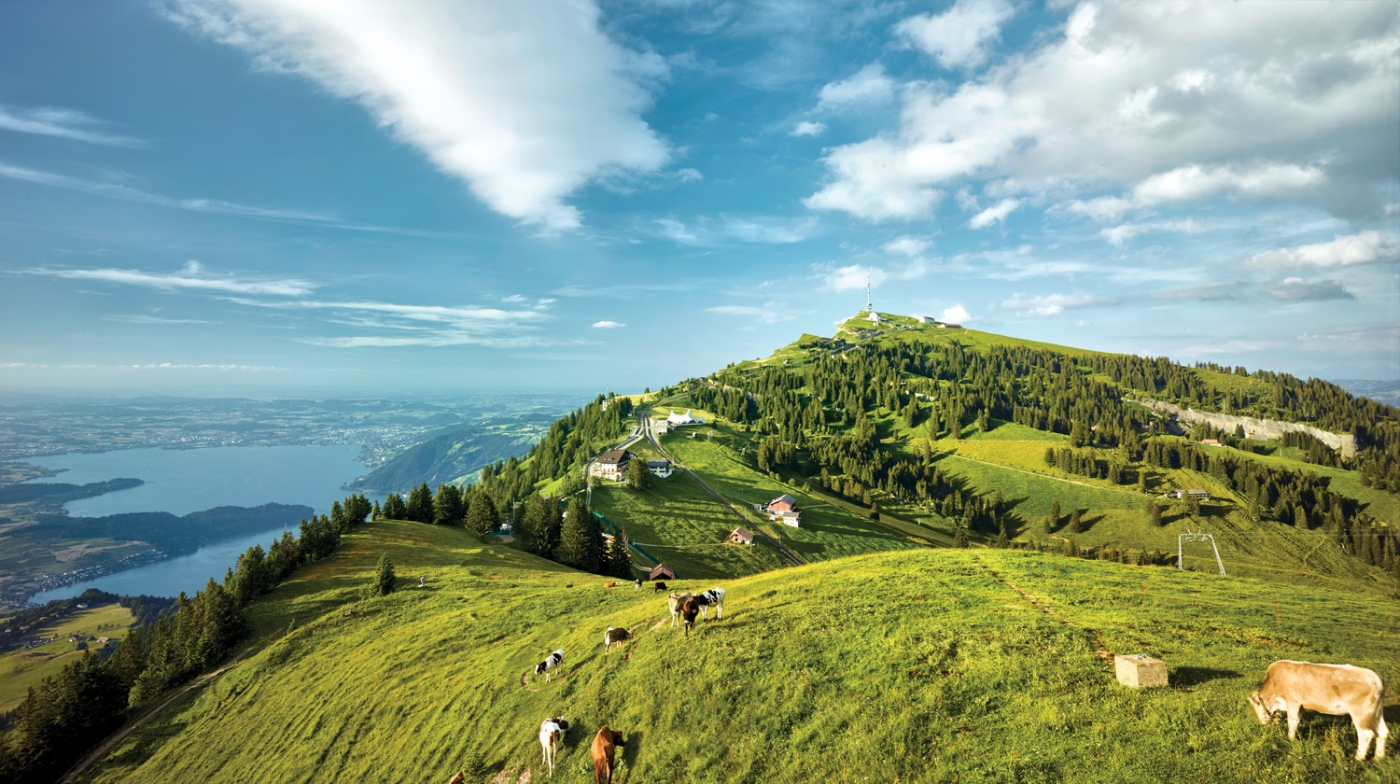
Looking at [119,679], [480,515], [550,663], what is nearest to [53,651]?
[480,515]

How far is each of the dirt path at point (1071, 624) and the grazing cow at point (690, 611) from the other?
51.6ft

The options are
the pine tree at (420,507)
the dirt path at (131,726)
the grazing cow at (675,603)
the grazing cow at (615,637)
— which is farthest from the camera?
the pine tree at (420,507)

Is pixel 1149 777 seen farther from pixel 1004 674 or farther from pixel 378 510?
pixel 378 510

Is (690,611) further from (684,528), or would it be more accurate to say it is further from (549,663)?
(684,528)

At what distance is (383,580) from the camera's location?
5369 cm

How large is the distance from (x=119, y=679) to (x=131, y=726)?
7.23m

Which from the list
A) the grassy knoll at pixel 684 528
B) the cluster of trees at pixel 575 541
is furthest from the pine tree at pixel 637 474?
the cluster of trees at pixel 575 541

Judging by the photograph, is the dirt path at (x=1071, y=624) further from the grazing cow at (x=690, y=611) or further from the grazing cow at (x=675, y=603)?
the grazing cow at (x=675, y=603)

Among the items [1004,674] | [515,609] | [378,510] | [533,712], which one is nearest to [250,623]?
[515,609]

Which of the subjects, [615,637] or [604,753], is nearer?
[604,753]

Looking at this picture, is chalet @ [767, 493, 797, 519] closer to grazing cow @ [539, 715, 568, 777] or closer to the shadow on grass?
grazing cow @ [539, 715, 568, 777]

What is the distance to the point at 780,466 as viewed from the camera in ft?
586

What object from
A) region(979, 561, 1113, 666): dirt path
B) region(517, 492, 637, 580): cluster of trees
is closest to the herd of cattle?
region(979, 561, 1113, 666): dirt path

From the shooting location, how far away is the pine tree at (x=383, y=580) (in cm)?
5356
